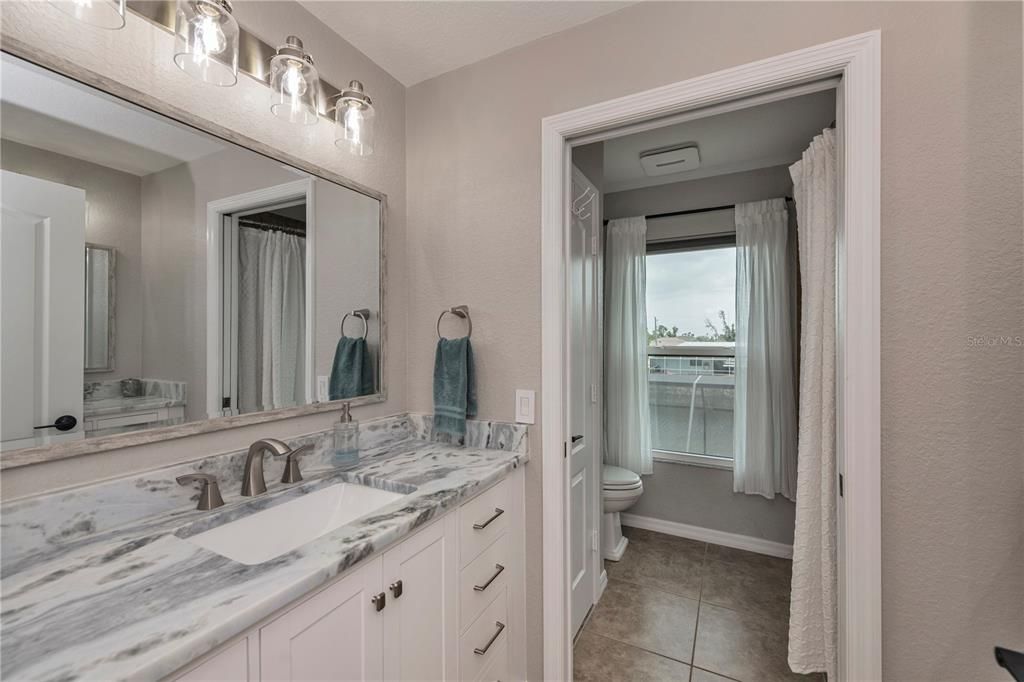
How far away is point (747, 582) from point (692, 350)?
4.84 ft

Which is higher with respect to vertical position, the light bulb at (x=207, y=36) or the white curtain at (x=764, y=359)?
the light bulb at (x=207, y=36)

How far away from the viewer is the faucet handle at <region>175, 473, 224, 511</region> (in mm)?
1121

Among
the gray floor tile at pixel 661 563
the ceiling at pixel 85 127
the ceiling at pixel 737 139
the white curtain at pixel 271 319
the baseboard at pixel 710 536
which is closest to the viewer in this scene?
the ceiling at pixel 85 127

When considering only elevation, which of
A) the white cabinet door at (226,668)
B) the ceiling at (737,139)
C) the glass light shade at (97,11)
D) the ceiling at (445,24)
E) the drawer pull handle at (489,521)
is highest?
the ceiling at (737,139)

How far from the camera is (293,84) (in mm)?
1299

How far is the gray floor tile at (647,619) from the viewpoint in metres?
1.97

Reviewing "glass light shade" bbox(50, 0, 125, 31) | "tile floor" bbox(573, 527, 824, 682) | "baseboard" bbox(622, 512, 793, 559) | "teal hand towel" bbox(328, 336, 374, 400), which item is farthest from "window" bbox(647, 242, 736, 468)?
"glass light shade" bbox(50, 0, 125, 31)

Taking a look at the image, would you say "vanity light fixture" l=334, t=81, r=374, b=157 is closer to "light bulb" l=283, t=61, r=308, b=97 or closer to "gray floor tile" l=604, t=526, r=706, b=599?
"light bulb" l=283, t=61, r=308, b=97

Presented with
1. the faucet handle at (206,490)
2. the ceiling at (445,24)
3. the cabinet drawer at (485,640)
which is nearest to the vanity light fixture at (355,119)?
the ceiling at (445,24)

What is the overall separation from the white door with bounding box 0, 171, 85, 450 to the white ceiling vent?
8.75 feet

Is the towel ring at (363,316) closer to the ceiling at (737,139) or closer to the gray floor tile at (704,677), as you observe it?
the ceiling at (737,139)

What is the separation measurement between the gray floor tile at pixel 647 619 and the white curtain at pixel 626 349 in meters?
0.92

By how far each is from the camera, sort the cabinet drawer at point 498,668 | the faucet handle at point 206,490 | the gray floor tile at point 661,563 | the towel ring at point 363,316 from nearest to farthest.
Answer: the faucet handle at point 206,490 → the cabinet drawer at point 498,668 → the towel ring at point 363,316 → the gray floor tile at point 661,563

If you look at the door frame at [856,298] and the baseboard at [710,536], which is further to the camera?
the baseboard at [710,536]
